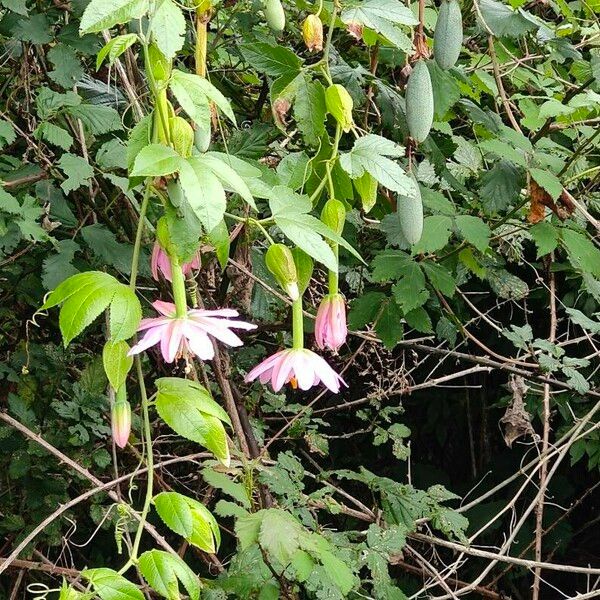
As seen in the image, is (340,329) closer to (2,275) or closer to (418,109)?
(418,109)

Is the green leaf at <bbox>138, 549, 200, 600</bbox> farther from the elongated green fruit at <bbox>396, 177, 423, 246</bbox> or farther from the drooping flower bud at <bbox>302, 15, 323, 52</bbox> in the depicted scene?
the drooping flower bud at <bbox>302, 15, 323, 52</bbox>

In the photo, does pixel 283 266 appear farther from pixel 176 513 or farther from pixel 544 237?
pixel 544 237

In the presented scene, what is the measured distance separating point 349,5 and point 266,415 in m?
1.35

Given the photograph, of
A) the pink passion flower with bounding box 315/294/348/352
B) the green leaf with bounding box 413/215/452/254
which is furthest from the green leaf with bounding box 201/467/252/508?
the pink passion flower with bounding box 315/294/348/352

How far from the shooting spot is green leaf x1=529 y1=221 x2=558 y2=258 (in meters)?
1.65

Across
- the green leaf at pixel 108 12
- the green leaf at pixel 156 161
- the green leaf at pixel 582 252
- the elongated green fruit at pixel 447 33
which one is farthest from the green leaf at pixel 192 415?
the green leaf at pixel 582 252

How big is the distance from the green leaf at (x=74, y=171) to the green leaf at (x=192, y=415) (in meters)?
0.64

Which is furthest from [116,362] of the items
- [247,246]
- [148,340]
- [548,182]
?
[548,182]

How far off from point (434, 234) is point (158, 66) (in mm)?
840

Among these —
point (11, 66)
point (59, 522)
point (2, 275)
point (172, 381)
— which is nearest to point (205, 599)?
point (59, 522)

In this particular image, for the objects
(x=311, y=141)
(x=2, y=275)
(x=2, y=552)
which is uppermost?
(x=311, y=141)

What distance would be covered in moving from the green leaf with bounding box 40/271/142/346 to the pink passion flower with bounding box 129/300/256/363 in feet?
0.08

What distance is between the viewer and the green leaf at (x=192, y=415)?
85 centimetres

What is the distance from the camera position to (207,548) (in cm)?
90
